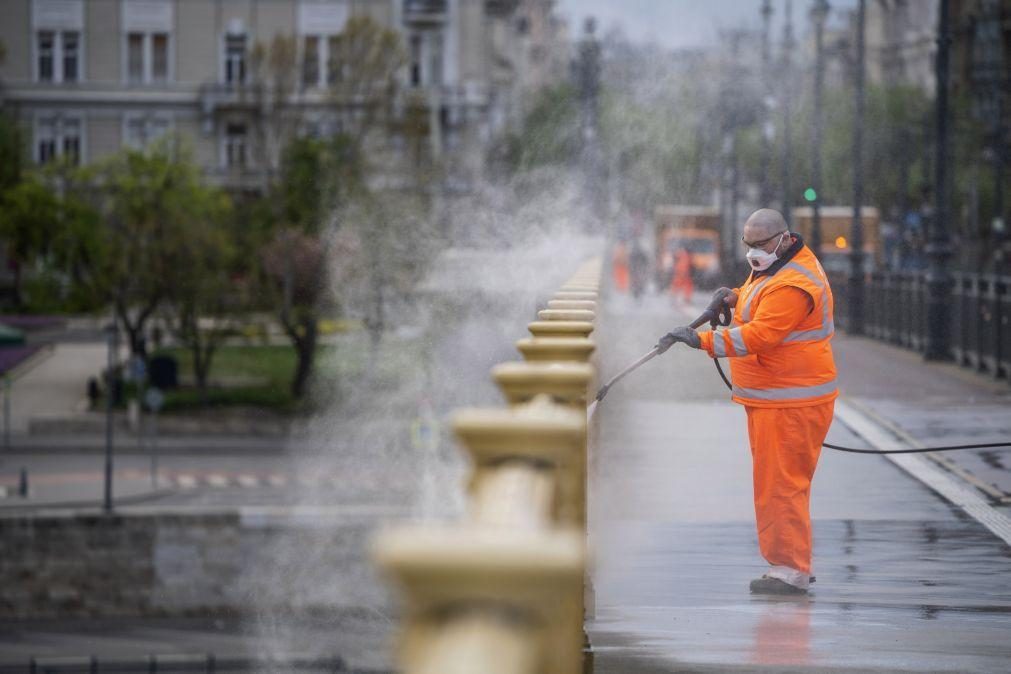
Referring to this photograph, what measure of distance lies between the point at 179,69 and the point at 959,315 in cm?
5608

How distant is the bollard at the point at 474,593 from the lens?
239 cm

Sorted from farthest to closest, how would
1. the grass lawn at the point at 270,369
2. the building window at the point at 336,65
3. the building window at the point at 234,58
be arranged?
the building window at the point at 234,58, the building window at the point at 336,65, the grass lawn at the point at 270,369

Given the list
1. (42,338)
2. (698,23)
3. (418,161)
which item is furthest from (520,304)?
(698,23)

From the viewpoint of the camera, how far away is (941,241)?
25.6m

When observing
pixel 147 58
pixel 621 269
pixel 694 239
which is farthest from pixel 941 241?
pixel 147 58

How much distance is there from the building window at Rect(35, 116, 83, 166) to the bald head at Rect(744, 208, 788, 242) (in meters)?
70.6

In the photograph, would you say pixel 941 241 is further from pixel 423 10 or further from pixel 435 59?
pixel 435 59

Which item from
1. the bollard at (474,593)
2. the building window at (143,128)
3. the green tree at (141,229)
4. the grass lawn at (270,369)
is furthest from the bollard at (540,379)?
the building window at (143,128)

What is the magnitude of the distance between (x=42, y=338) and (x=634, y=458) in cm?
5971

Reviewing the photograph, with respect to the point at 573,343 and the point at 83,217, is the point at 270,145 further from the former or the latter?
the point at 573,343

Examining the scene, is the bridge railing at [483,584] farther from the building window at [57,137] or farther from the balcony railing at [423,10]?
the building window at [57,137]

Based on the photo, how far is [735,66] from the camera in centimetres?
7494

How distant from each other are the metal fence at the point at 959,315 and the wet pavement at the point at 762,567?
5.20m

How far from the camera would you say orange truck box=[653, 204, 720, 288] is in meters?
58.4
